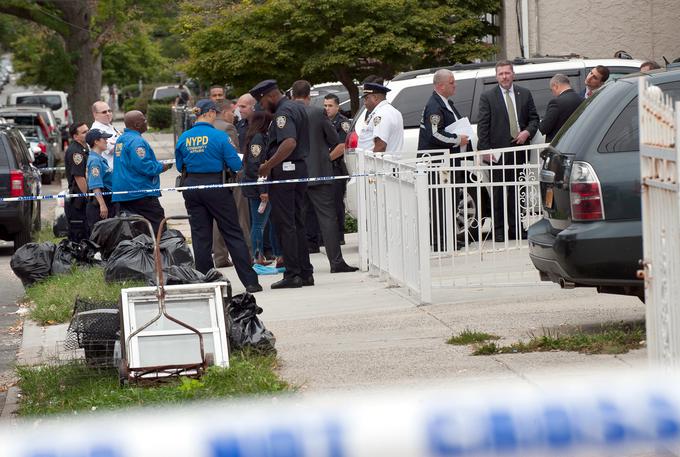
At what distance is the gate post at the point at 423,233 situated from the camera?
9.57 meters

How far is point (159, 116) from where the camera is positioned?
5541 cm

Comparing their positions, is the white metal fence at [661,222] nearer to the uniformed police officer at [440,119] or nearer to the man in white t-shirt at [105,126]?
the uniformed police officer at [440,119]

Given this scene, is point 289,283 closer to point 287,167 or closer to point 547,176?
point 287,167

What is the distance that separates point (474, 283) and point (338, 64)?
1247 cm

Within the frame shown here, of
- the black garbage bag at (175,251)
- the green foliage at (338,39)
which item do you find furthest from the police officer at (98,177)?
the green foliage at (338,39)

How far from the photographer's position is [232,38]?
920 inches

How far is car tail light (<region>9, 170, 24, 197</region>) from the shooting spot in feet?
55.5

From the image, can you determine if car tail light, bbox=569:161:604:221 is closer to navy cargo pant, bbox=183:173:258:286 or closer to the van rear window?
navy cargo pant, bbox=183:173:258:286

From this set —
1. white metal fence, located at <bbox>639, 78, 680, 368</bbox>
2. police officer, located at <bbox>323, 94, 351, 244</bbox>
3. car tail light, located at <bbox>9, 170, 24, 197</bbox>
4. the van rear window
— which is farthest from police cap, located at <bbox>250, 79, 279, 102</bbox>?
the van rear window

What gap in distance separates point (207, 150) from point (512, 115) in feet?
13.4

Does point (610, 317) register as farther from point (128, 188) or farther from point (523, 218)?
point (128, 188)

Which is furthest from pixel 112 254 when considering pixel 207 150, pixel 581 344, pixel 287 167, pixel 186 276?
pixel 581 344

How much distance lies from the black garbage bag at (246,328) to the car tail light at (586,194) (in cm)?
211

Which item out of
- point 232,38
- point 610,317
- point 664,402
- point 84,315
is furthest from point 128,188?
point 232,38
